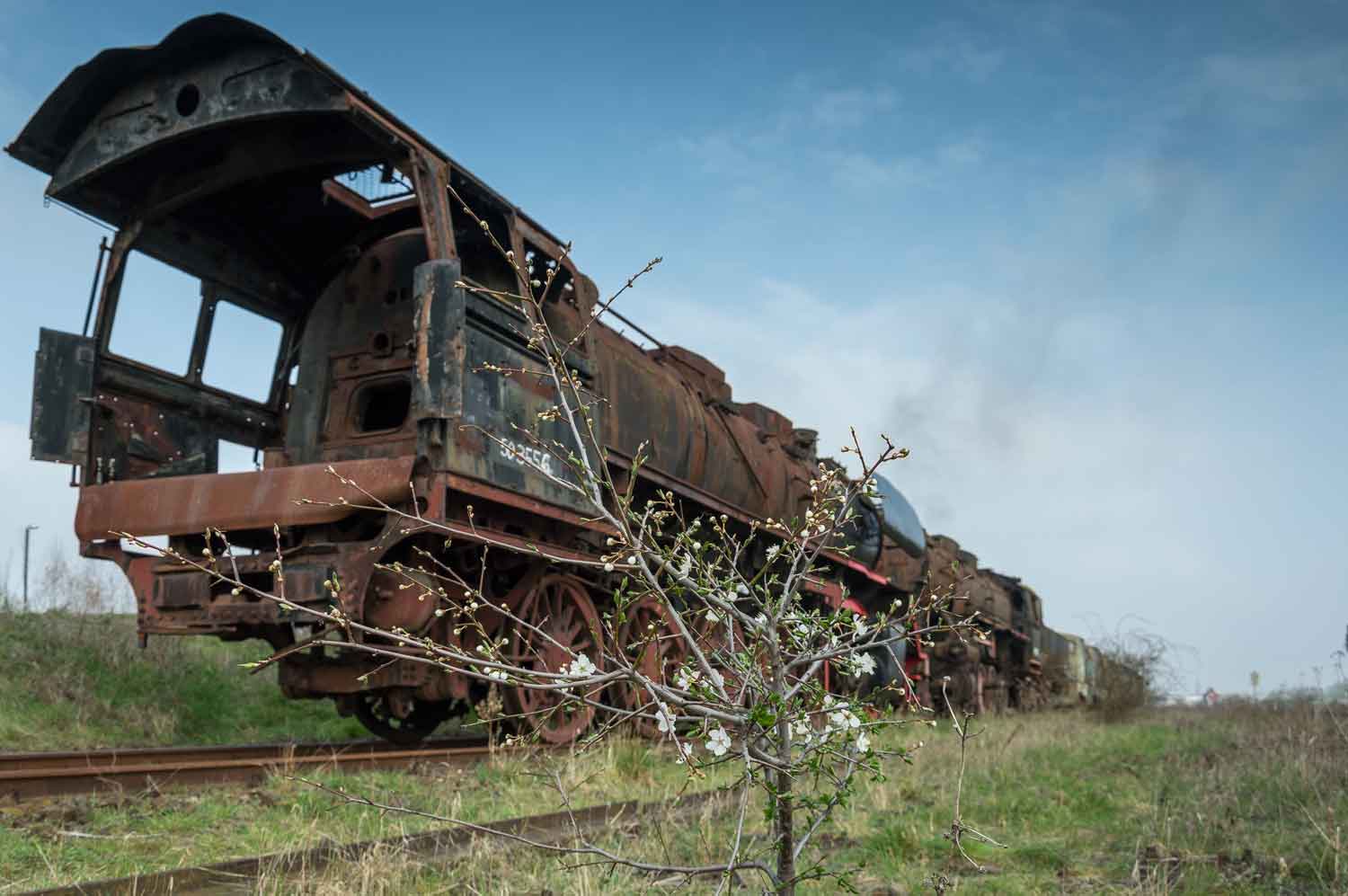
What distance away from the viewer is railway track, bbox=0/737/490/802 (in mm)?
5062

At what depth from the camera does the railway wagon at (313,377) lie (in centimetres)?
646

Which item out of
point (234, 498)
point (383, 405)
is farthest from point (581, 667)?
point (383, 405)

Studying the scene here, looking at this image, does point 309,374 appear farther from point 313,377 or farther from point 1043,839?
point 1043,839

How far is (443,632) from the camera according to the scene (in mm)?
7023

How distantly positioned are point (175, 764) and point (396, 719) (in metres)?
2.39

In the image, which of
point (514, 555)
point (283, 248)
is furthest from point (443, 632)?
point (283, 248)

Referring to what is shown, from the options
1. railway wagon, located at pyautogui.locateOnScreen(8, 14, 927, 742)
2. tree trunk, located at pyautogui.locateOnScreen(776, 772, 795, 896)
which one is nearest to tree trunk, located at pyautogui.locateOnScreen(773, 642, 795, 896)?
tree trunk, located at pyautogui.locateOnScreen(776, 772, 795, 896)

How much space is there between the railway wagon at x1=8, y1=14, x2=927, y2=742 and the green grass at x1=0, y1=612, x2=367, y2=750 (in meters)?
1.78

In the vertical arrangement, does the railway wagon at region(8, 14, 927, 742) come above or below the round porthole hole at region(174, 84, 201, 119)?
below

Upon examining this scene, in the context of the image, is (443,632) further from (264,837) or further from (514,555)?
(264,837)

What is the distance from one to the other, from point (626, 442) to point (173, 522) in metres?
3.41

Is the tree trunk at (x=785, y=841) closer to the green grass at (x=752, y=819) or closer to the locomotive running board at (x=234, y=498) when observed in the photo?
the green grass at (x=752, y=819)

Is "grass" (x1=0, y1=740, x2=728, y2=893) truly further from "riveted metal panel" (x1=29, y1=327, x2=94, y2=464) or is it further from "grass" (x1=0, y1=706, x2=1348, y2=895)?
"riveted metal panel" (x1=29, y1=327, x2=94, y2=464)

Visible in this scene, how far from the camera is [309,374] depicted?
845cm
